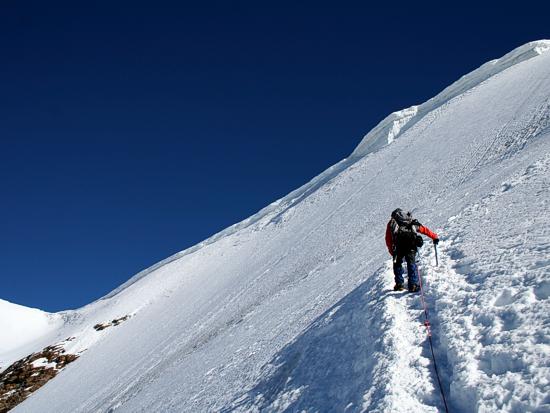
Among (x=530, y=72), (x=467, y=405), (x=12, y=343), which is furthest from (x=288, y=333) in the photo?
(x=12, y=343)

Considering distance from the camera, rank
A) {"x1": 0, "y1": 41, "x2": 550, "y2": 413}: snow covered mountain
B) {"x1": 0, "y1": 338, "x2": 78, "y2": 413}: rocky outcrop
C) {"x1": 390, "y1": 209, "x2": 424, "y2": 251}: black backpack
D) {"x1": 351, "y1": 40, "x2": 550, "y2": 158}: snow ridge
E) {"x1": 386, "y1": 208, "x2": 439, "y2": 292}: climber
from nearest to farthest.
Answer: {"x1": 0, "y1": 41, "x2": 550, "y2": 413}: snow covered mountain
{"x1": 386, "y1": 208, "x2": 439, "y2": 292}: climber
{"x1": 390, "y1": 209, "x2": 424, "y2": 251}: black backpack
{"x1": 0, "y1": 338, "x2": 78, "y2": 413}: rocky outcrop
{"x1": 351, "y1": 40, "x2": 550, "y2": 158}: snow ridge

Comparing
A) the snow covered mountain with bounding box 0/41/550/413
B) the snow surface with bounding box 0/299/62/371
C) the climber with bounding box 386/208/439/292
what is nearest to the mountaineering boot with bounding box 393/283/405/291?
the climber with bounding box 386/208/439/292

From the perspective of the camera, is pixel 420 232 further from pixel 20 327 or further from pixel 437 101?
pixel 20 327

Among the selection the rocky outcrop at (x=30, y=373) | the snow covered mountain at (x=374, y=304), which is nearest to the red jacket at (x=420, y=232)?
the snow covered mountain at (x=374, y=304)

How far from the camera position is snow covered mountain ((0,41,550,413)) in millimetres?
6039

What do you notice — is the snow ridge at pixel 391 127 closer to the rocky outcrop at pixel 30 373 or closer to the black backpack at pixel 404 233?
the rocky outcrop at pixel 30 373

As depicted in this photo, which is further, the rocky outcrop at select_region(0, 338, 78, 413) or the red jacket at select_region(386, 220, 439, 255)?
the rocky outcrop at select_region(0, 338, 78, 413)

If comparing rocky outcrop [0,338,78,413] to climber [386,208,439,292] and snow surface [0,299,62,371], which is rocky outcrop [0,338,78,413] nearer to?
snow surface [0,299,62,371]

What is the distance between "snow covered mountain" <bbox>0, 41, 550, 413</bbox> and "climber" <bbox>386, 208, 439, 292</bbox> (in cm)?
28

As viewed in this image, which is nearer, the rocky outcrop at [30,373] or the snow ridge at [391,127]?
the rocky outcrop at [30,373]

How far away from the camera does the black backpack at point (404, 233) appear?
865 cm

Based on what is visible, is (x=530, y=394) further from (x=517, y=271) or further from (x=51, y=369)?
(x=51, y=369)

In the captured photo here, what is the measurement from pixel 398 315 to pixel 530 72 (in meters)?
31.2

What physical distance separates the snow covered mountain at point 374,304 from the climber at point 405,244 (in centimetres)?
28
